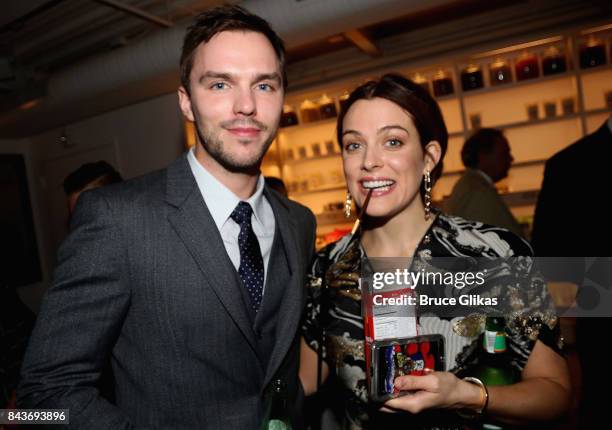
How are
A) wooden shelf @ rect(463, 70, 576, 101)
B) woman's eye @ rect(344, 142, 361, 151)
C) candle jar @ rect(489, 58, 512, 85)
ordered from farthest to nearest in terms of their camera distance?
candle jar @ rect(489, 58, 512, 85) < wooden shelf @ rect(463, 70, 576, 101) < woman's eye @ rect(344, 142, 361, 151)

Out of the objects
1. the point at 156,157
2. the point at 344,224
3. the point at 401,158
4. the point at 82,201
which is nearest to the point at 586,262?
the point at 401,158

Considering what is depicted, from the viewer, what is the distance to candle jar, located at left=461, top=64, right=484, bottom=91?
4.52m

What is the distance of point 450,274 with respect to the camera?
1.34 meters

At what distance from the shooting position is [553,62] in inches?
165

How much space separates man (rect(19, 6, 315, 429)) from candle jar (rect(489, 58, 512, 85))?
3.68 m

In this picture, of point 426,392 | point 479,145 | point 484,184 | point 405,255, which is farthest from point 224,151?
point 479,145

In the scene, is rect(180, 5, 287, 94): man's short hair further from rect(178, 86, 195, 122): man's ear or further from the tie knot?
the tie knot

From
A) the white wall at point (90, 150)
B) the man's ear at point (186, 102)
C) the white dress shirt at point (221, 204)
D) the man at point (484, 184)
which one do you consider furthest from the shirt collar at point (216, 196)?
the white wall at point (90, 150)

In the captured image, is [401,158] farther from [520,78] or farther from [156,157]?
[156,157]

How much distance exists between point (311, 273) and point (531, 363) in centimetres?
75

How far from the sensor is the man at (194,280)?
3.51 ft

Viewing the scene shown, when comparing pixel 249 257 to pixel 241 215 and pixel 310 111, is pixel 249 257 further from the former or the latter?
pixel 310 111

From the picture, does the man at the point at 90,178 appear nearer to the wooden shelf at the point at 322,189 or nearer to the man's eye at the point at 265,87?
the man's eye at the point at 265,87


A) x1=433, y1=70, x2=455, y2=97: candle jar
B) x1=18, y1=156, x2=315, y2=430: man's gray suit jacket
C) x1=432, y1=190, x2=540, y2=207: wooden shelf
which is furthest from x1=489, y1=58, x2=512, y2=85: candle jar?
x1=18, y1=156, x2=315, y2=430: man's gray suit jacket
